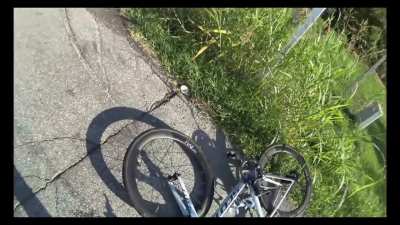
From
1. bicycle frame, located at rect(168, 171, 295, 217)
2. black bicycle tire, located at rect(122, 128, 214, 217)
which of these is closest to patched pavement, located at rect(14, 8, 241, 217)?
black bicycle tire, located at rect(122, 128, 214, 217)

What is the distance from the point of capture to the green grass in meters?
4.35

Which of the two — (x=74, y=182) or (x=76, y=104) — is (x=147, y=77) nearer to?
(x=76, y=104)

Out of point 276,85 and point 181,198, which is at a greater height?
point 276,85

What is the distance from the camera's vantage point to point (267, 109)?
14.7 feet

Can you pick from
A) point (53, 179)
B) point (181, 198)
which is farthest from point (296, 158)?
point (53, 179)

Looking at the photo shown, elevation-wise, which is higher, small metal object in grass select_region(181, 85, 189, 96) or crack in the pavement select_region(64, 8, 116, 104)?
crack in the pavement select_region(64, 8, 116, 104)

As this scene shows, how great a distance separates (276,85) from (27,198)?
276cm

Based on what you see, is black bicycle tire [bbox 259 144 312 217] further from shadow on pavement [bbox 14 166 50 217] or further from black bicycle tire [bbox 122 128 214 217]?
shadow on pavement [bbox 14 166 50 217]

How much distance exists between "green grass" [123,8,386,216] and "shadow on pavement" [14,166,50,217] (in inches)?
79.8

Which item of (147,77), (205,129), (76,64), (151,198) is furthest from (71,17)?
(151,198)

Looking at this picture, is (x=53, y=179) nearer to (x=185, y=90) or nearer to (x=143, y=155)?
(x=143, y=155)

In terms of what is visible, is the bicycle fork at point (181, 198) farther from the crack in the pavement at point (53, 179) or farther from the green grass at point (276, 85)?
the green grass at point (276, 85)

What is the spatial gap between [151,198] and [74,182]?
739 mm

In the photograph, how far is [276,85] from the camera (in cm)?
450
